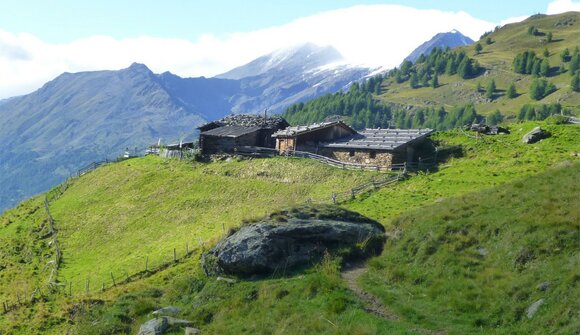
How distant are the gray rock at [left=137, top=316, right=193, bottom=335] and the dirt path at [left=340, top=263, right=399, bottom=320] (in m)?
6.98

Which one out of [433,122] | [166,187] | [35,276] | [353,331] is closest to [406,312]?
[353,331]

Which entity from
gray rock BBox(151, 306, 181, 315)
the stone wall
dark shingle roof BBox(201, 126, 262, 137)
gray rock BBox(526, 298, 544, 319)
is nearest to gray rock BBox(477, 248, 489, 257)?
gray rock BBox(526, 298, 544, 319)

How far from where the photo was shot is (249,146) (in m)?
73.2

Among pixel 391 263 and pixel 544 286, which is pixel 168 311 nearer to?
pixel 391 263

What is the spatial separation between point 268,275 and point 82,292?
20.5 metres

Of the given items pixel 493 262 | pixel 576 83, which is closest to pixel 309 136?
pixel 493 262

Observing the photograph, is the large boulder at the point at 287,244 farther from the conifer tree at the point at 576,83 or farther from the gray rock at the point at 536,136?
the conifer tree at the point at 576,83

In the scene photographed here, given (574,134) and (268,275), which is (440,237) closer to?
(268,275)

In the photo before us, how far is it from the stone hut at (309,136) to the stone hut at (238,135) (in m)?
6.07

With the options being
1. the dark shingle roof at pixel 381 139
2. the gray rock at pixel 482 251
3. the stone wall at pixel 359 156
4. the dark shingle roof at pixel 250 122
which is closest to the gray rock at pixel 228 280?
the gray rock at pixel 482 251

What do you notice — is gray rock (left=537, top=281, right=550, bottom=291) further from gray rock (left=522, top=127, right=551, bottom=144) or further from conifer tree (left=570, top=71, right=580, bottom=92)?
conifer tree (left=570, top=71, right=580, bottom=92)

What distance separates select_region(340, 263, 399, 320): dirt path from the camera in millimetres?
19334

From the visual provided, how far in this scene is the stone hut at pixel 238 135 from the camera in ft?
241

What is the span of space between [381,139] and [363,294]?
40.7 meters
